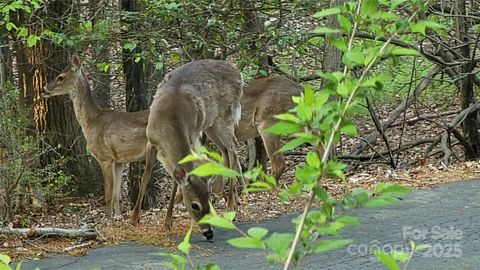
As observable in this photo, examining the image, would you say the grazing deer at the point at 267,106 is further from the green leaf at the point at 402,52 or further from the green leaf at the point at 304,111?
the green leaf at the point at 304,111

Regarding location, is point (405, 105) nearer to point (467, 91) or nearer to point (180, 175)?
point (467, 91)

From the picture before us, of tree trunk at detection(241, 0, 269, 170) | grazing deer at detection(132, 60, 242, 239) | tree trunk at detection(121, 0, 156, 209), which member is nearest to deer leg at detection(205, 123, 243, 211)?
grazing deer at detection(132, 60, 242, 239)

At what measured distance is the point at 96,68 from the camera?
1342 centimetres

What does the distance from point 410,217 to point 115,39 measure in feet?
15.8

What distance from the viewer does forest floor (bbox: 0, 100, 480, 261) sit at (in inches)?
313

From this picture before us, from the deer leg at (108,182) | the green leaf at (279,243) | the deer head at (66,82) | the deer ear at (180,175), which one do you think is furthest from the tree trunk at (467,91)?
the green leaf at (279,243)

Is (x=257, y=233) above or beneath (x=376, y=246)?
above

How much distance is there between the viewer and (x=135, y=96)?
12875 mm

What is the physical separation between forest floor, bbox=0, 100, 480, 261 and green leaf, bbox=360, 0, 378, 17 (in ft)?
→ 17.4

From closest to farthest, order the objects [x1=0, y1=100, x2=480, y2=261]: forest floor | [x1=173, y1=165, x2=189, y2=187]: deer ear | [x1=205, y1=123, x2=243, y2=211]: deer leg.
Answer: [x1=173, y1=165, x2=189, y2=187]: deer ear → [x1=0, y1=100, x2=480, y2=261]: forest floor → [x1=205, y1=123, x2=243, y2=211]: deer leg

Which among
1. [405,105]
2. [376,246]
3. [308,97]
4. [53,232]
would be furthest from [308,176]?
[405,105]

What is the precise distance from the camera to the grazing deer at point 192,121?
8.10 meters

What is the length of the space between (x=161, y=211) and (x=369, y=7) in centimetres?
875

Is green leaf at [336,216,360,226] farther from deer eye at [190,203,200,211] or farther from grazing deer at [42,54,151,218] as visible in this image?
grazing deer at [42,54,151,218]
